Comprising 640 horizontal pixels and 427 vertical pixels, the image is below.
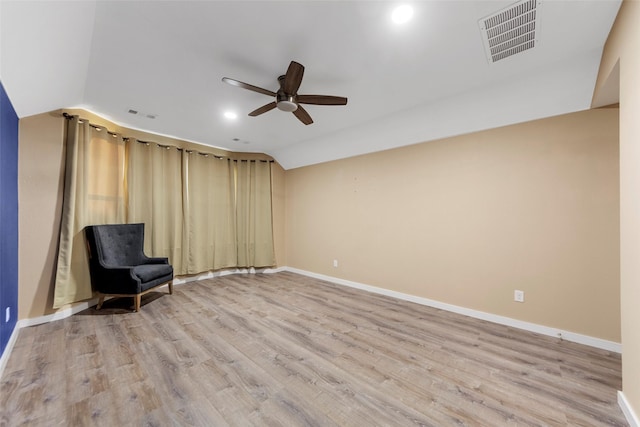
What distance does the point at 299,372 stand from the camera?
1.94m

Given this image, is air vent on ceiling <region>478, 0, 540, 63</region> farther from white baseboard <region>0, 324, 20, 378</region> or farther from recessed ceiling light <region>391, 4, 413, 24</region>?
white baseboard <region>0, 324, 20, 378</region>

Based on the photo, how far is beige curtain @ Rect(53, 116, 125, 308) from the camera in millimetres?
2928

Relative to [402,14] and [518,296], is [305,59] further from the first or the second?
[518,296]

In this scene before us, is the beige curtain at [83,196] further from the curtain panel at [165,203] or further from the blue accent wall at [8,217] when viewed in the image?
the blue accent wall at [8,217]

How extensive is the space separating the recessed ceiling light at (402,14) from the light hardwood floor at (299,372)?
8.29ft

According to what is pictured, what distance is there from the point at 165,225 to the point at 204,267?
103cm

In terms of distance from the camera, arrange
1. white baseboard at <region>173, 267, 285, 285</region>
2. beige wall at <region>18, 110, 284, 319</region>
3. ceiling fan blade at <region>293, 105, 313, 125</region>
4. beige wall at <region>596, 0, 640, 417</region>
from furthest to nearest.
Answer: white baseboard at <region>173, 267, 285, 285</region> → beige wall at <region>18, 110, 284, 319</region> → ceiling fan blade at <region>293, 105, 313, 125</region> → beige wall at <region>596, 0, 640, 417</region>

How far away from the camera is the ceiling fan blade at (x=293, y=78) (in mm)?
1966

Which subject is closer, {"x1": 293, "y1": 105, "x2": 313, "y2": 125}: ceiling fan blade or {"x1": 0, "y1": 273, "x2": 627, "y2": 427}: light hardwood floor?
{"x1": 0, "y1": 273, "x2": 627, "y2": 427}: light hardwood floor

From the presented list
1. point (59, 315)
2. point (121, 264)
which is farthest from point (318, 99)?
point (59, 315)

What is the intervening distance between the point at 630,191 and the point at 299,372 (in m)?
2.40

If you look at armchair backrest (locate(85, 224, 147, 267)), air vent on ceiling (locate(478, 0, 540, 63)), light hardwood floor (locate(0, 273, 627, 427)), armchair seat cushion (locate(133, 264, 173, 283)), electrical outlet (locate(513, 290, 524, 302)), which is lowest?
light hardwood floor (locate(0, 273, 627, 427))

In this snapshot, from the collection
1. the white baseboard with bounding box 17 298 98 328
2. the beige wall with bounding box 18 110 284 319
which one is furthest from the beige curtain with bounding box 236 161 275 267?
the beige wall with bounding box 18 110 284 319

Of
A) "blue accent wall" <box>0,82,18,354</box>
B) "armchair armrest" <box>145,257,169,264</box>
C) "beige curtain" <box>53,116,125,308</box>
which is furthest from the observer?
"armchair armrest" <box>145,257,169,264</box>
